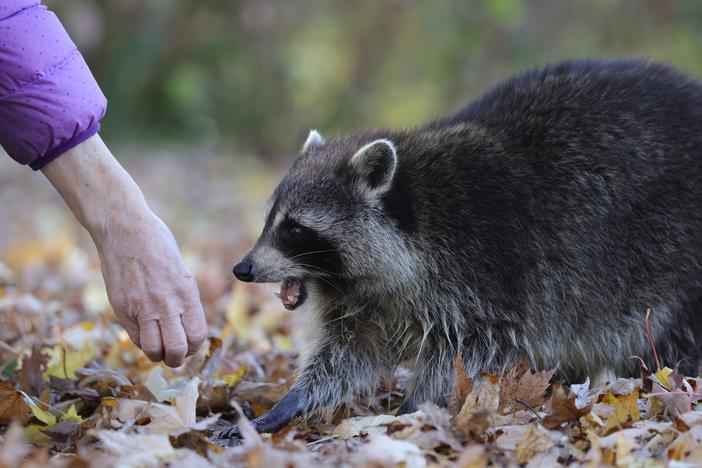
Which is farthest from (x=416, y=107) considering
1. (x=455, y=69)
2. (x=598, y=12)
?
(x=598, y=12)

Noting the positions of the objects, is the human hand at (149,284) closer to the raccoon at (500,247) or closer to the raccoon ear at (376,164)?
the raccoon at (500,247)

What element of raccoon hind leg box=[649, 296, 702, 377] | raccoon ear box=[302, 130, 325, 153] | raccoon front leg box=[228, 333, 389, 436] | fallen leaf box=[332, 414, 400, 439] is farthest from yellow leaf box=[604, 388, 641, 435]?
raccoon ear box=[302, 130, 325, 153]

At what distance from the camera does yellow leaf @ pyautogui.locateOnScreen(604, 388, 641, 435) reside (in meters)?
3.16

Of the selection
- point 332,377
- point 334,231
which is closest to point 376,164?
point 334,231

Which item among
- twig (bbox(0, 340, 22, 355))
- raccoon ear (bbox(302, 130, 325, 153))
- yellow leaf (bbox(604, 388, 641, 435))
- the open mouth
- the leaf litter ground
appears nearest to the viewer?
the leaf litter ground

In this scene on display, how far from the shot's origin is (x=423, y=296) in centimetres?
422

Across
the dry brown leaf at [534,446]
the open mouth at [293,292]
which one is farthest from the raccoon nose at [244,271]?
the dry brown leaf at [534,446]

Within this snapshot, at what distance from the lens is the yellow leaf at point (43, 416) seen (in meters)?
3.56

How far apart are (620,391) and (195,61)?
13.0 metres

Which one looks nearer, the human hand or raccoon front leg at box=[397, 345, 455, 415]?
the human hand

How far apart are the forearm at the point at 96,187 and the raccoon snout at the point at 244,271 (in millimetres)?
656

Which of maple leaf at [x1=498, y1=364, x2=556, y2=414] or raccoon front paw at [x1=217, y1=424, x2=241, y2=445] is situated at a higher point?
maple leaf at [x1=498, y1=364, x2=556, y2=414]

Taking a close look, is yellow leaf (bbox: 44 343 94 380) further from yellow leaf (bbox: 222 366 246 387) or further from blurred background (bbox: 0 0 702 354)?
blurred background (bbox: 0 0 702 354)

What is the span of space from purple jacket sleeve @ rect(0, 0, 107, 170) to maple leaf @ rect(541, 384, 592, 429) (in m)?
1.90
